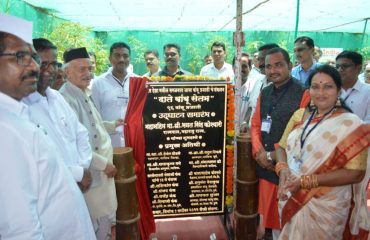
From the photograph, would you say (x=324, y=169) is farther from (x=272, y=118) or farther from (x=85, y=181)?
(x=85, y=181)

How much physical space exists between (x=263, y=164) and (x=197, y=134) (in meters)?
0.65

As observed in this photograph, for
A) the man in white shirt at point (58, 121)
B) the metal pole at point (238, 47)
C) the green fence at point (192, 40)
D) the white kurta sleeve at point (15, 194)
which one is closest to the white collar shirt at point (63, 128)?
the man in white shirt at point (58, 121)

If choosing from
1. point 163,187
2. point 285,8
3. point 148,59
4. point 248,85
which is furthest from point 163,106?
point 285,8

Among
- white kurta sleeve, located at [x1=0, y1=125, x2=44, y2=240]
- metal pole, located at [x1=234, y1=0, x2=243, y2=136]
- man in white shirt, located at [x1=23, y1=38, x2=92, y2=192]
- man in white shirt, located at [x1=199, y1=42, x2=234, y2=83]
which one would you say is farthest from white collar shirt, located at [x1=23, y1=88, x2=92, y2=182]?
man in white shirt, located at [x1=199, y1=42, x2=234, y2=83]

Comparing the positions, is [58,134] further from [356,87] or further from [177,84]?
[356,87]

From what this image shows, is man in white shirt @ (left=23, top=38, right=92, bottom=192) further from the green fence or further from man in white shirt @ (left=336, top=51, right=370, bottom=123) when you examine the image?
the green fence

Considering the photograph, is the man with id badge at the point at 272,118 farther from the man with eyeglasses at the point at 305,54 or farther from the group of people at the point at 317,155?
the man with eyeglasses at the point at 305,54

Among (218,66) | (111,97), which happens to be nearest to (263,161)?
(111,97)

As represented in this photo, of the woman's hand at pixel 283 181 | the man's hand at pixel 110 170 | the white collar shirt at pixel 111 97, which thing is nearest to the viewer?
the woman's hand at pixel 283 181

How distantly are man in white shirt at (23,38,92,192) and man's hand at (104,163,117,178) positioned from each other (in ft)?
0.65

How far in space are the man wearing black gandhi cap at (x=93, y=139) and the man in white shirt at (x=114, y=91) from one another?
1078 mm

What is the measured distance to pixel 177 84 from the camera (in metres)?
2.95

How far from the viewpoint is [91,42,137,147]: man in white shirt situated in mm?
3857

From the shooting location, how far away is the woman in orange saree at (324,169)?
2.10 meters
